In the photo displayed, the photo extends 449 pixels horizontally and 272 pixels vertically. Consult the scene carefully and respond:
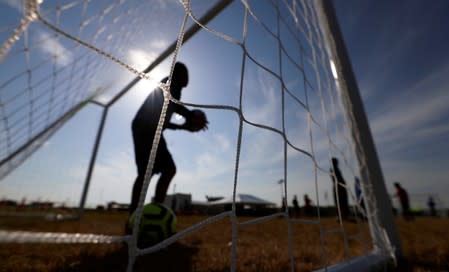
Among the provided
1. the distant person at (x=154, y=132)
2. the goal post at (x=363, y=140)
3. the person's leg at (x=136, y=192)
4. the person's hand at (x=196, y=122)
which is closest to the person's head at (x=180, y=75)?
the distant person at (x=154, y=132)

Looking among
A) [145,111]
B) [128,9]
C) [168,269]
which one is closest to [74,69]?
[128,9]

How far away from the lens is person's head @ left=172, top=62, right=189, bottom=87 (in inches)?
81.2

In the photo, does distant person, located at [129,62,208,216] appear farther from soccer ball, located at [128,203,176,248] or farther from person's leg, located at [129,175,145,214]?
soccer ball, located at [128,203,176,248]

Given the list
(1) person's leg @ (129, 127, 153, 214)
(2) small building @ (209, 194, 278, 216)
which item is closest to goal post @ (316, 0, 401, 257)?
(2) small building @ (209, 194, 278, 216)

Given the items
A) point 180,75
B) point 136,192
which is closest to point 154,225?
point 136,192

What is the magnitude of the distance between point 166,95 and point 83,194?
183 inches

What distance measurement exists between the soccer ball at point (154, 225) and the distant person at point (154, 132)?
12.0 inches

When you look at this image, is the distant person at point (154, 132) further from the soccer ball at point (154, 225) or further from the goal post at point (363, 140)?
the goal post at point (363, 140)

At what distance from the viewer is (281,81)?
128 cm

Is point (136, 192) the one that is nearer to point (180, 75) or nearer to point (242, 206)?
point (180, 75)

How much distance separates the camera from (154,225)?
4.83ft

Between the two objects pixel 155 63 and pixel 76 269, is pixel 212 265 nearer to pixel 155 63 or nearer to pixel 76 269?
pixel 76 269

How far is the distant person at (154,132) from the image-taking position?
1886 millimetres

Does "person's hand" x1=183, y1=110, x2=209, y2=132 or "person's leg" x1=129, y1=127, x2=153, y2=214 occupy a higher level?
"person's hand" x1=183, y1=110, x2=209, y2=132
